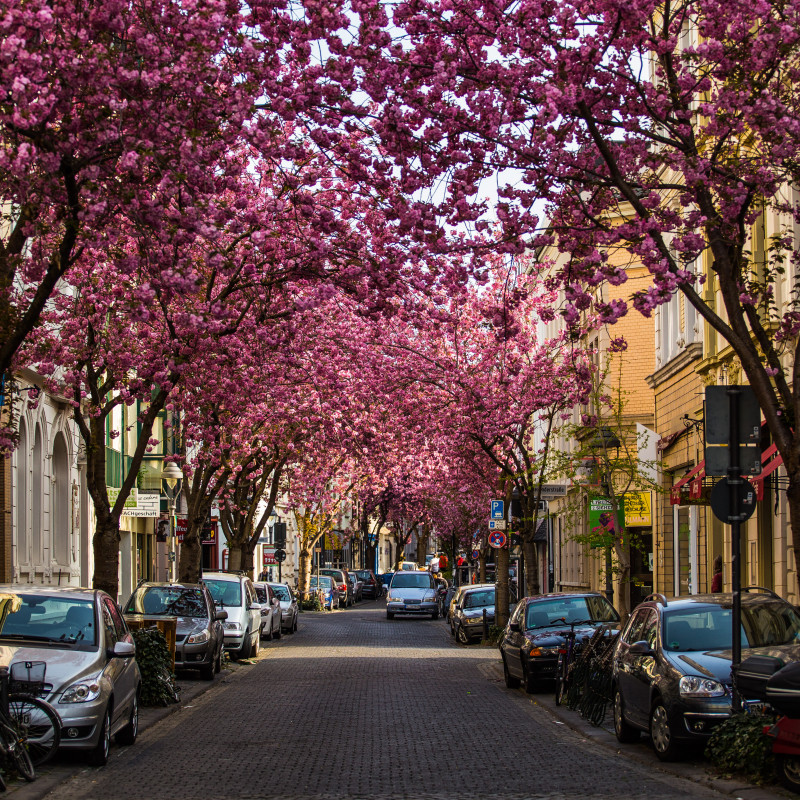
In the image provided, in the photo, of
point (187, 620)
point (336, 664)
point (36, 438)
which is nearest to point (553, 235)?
point (187, 620)

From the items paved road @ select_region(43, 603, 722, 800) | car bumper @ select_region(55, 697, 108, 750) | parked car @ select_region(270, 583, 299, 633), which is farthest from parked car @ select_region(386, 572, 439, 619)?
car bumper @ select_region(55, 697, 108, 750)

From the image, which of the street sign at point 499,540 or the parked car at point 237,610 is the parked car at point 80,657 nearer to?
the parked car at point 237,610

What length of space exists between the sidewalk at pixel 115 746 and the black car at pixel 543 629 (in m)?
4.83

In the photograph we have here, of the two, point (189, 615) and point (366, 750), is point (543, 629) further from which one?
point (366, 750)

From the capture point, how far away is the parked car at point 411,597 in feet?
178

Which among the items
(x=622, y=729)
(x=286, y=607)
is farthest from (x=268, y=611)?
(x=622, y=729)

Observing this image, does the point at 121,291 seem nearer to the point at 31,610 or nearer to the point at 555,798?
the point at 31,610

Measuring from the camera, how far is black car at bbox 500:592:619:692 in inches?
837

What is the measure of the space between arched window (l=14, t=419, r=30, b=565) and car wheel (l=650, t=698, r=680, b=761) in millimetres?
17662

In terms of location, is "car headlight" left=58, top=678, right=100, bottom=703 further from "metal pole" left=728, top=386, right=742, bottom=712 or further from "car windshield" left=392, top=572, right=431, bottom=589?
"car windshield" left=392, top=572, right=431, bottom=589

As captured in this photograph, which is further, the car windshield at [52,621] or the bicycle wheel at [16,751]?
the car windshield at [52,621]

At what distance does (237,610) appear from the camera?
2908 centimetres

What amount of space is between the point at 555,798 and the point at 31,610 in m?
5.48

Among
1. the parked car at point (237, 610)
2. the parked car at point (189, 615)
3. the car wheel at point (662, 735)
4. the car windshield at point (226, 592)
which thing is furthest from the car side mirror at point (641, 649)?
the car windshield at point (226, 592)
